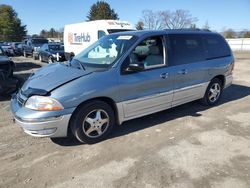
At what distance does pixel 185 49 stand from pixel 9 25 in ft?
193

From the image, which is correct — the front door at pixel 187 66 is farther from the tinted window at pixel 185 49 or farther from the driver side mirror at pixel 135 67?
the driver side mirror at pixel 135 67

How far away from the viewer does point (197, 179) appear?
3.27 metres

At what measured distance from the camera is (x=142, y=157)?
3.81 m

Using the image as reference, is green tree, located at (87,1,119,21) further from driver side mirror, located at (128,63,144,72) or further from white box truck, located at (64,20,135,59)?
driver side mirror, located at (128,63,144,72)

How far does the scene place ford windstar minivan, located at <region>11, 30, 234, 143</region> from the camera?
382 centimetres

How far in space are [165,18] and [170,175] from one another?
2198 inches

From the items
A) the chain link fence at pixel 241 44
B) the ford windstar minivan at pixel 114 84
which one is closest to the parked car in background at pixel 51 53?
the ford windstar minivan at pixel 114 84

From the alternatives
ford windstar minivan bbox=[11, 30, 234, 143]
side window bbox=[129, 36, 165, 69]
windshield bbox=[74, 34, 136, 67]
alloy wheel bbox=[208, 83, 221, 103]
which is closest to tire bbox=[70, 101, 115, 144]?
ford windstar minivan bbox=[11, 30, 234, 143]

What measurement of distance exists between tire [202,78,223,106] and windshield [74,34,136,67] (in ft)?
8.30

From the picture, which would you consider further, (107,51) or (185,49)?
(185,49)

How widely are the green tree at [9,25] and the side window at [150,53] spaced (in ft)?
190

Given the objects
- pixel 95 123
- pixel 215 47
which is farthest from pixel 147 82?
pixel 215 47

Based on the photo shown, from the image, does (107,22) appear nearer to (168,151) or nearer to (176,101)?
(176,101)

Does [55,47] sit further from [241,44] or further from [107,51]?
[241,44]
